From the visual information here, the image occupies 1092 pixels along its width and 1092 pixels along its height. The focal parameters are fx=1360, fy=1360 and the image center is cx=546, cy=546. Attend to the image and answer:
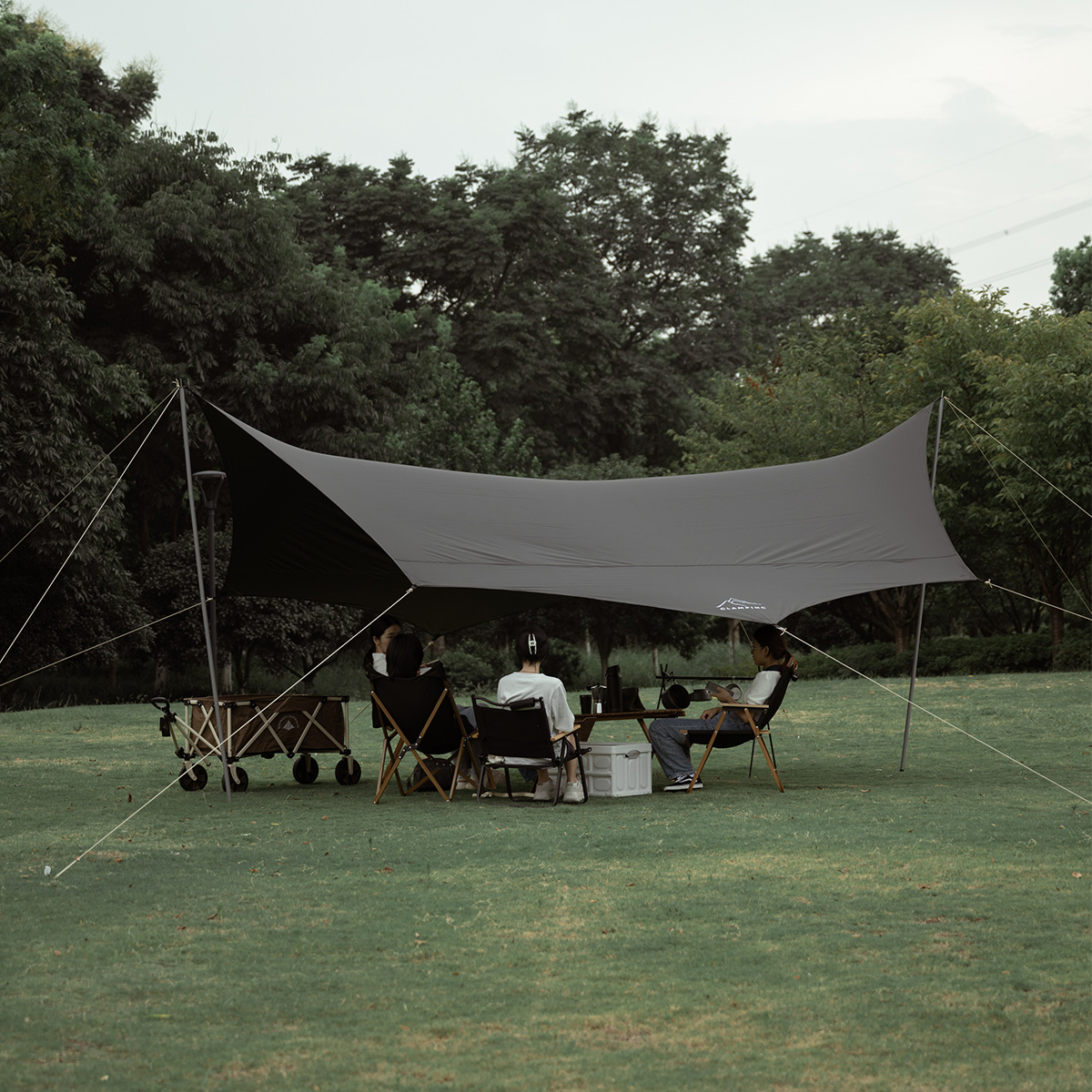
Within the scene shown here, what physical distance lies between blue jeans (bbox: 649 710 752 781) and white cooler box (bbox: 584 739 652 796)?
0.47 ft

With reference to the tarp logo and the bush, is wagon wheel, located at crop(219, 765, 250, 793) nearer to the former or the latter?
the tarp logo

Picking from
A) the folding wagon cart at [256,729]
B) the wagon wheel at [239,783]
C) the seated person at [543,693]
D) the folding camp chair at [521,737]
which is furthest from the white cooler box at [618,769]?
the wagon wheel at [239,783]

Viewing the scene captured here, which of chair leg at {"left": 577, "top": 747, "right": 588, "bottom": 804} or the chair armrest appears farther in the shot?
chair leg at {"left": 577, "top": 747, "right": 588, "bottom": 804}

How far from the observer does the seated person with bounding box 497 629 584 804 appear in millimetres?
8117

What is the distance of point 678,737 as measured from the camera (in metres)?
8.89

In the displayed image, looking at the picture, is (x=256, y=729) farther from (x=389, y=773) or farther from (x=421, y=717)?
(x=421, y=717)

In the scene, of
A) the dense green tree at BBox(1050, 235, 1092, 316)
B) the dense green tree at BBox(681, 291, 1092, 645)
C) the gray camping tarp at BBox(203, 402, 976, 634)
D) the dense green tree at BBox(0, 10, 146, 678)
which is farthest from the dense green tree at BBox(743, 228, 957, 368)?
the gray camping tarp at BBox(203, 402, 976, 634)

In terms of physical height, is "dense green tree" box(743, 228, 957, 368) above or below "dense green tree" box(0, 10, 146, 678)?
above

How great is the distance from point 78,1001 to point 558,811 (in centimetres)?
417

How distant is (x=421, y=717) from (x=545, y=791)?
0.90m

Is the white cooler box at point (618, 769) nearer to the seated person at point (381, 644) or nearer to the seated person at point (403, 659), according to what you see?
the seated person at point (403, 659)

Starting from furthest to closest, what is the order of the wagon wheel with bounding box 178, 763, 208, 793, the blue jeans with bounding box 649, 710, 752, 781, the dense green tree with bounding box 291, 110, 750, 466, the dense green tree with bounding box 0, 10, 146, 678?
the dense green tree with bounding box 291, 110, 750, 466
the dense green tree with bounding box 0, 10, 146, 678
the wagon wheel with bounding box 178, 763, 208, 793
the blue jeans with bounding box 649, 710, 752, 781

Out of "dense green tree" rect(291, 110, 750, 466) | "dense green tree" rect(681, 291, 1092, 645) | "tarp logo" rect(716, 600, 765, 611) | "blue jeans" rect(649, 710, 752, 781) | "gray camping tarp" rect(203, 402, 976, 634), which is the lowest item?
"blue jeans" rect(649, 710, 752, 781)

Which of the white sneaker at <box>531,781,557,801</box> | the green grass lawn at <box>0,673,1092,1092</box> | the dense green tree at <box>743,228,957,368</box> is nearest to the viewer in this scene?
the green grass lawn at <box>0,673,1092,1092</box>
